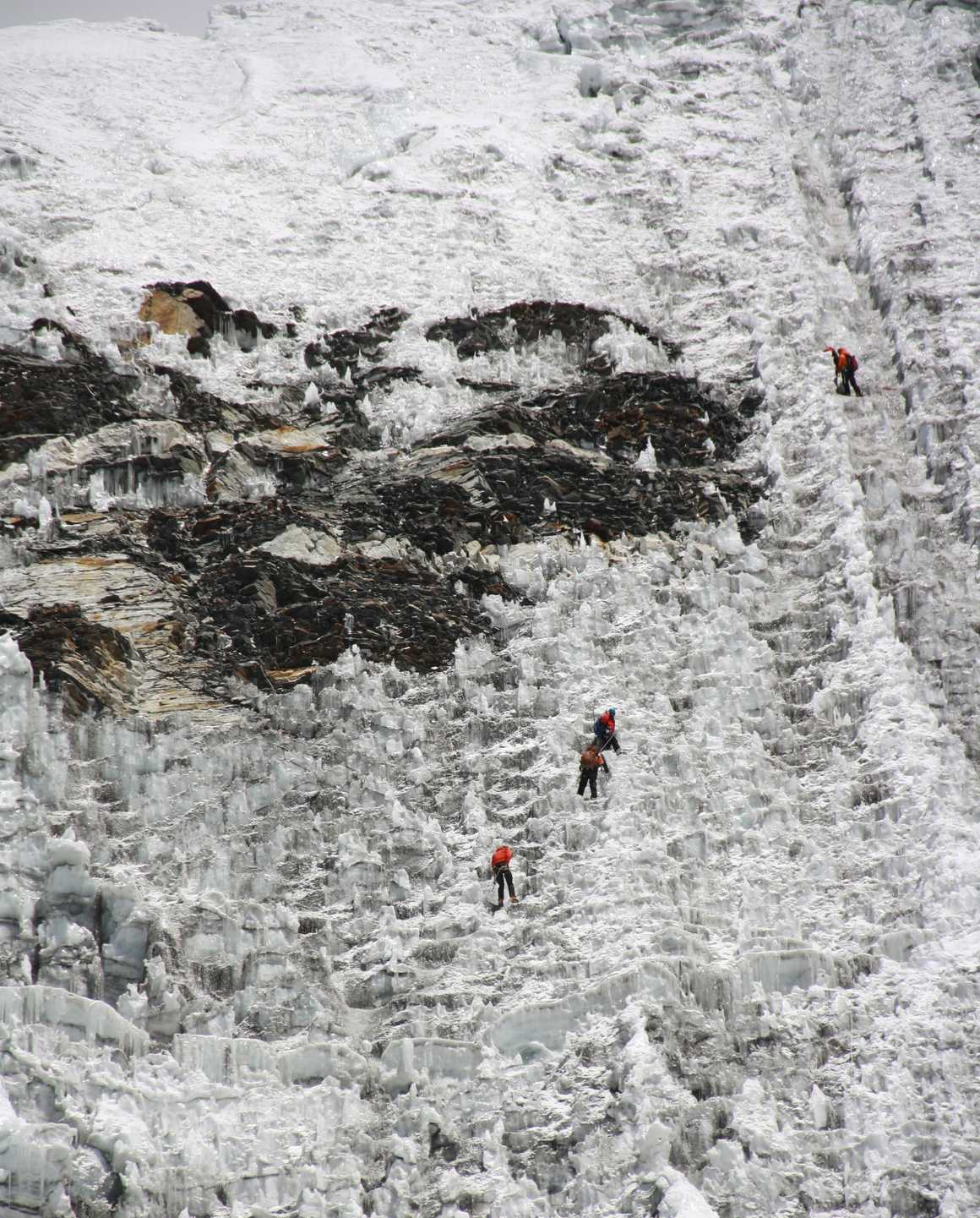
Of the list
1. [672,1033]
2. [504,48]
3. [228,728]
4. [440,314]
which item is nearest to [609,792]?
[672,1033]

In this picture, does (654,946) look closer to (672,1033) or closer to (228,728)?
(672,1033)

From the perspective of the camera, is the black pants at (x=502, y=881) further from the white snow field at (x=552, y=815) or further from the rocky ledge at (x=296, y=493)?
the rocky ledge at (x=296, y=493)

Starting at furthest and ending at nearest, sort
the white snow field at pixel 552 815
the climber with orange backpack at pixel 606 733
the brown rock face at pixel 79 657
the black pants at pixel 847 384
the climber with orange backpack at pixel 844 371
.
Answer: the black pants at pixel 847 384
the climber with orange backpack at pixel 844 371
the climber with orange backpack at pixel 606 733
the brown rock face at pixel 79 657
the white snow field at pixel 552 815

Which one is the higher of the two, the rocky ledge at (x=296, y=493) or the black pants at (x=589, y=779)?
the rocky ledge at (x=296, y=493)

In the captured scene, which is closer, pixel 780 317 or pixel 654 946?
pixel 654 946

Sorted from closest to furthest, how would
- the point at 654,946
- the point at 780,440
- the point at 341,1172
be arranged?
the point at 341,1172 → the point at 654,946 → the point at 780,440

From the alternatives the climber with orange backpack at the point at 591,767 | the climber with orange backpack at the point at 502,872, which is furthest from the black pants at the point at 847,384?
the climber with orange backpack at the point at 502,872

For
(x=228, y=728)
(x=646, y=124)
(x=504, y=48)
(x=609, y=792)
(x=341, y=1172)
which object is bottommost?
(x=341, y=1172)
